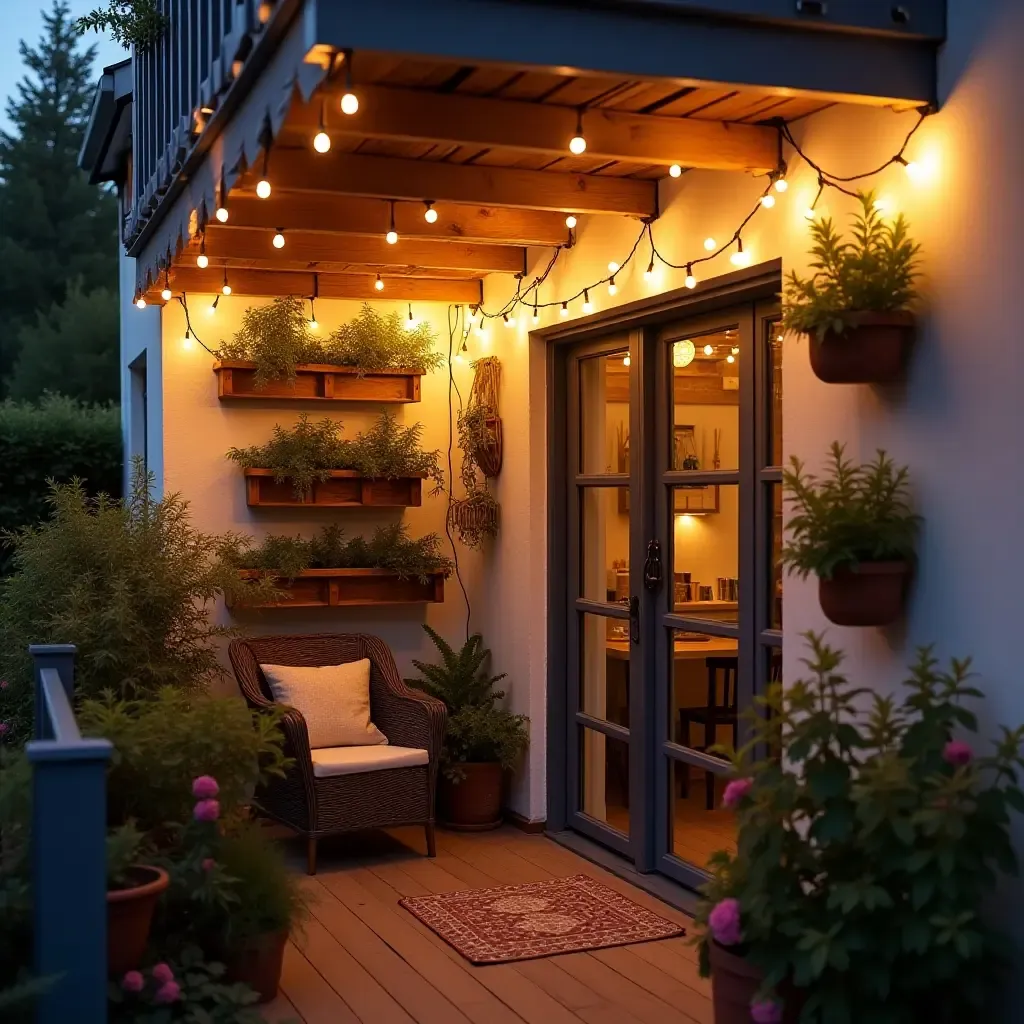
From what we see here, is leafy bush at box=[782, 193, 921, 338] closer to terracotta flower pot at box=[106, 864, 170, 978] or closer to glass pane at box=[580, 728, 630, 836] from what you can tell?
terracotta flower pot at box=[106, 864, 170, 978]

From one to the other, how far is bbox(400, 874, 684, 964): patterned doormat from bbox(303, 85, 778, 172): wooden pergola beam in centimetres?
249

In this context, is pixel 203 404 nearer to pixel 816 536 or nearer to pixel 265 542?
pixel 265 542

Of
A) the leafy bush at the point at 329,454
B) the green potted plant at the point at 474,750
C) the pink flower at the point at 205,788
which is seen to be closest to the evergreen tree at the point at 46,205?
the leafy bush at the point at 329,454

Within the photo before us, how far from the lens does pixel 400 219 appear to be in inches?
200

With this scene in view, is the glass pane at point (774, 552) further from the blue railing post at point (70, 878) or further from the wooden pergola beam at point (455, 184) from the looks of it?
the blue railing post at point (70, 878)

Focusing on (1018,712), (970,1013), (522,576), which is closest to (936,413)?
(1018,712)

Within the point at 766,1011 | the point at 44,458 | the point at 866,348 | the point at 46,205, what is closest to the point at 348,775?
the point at 766,1011

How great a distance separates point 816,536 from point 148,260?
349 cm

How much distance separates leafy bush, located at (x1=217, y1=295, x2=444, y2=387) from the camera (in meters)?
6.29

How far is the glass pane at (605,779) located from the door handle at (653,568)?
71 cm

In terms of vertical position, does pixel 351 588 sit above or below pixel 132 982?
above

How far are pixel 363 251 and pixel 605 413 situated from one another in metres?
1.24

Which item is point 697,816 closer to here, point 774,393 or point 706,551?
point 706,551

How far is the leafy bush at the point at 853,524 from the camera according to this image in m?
Result: 3.44
